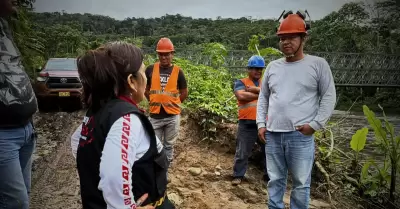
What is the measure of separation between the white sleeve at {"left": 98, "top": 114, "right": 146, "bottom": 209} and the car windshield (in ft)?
29.8

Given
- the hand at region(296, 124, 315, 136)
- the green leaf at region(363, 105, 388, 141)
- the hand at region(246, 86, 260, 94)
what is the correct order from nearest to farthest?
the hand at region(296, 124, 315, 136)
the green leaf at region(363, 105, 388, 141)
the hand at region(246, 86, 260, 94)

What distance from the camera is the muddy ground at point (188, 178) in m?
3.92

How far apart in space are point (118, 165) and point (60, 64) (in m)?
9.58

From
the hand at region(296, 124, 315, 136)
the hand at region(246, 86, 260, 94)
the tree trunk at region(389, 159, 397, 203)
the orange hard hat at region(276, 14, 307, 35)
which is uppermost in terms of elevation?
the orange hard hat at region(276, 14, 307, 35)

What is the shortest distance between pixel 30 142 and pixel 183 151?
12.5ft

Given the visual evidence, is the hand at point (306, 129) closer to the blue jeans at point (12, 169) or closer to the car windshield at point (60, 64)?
the blue jeans at point (12, 169)

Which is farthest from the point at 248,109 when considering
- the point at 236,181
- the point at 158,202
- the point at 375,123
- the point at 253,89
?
the point at 158,202

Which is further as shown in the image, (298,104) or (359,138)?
(359,138)

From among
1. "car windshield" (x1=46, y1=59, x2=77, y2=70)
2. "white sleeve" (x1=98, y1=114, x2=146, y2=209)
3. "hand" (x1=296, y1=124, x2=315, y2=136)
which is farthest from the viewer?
"car windshield" (x1=46, y1=59, x2=77, y2=70)

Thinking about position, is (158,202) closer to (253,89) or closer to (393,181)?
(253,89)

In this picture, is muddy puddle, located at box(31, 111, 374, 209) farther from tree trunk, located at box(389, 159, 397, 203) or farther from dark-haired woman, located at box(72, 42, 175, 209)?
dark-haired woman, located at box(72, 42, 175, 209)

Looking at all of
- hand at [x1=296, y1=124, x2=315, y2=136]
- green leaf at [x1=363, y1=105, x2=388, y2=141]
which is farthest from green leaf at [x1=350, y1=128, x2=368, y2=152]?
hand at [x1=296, y1=124, x2=315, y2=136]

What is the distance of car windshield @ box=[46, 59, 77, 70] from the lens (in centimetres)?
961

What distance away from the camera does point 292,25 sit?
2.81m
